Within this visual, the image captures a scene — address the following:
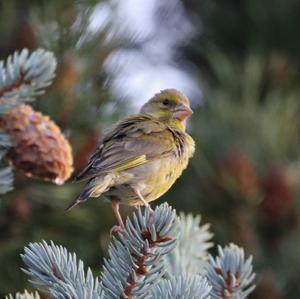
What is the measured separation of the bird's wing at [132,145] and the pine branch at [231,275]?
3.09 ft

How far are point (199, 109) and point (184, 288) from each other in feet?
12.0

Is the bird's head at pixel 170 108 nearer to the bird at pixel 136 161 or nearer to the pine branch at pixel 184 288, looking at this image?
the bird at pixel 136 161

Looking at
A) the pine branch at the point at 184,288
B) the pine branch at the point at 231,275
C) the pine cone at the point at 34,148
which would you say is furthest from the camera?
the pine cone at the point at 34,148

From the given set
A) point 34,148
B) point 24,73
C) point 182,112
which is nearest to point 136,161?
point 182,112

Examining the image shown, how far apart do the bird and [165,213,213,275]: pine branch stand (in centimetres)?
42

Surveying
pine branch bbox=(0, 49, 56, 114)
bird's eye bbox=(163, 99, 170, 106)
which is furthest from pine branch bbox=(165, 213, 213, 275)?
bird's eye bbox=(163, 99, 170, 106)

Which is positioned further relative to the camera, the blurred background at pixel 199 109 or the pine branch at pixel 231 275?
the blurred background at pixel 199 109

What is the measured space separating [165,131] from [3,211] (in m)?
0.74

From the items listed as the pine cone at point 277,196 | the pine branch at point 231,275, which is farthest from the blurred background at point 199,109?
the pine branch at point 231,275

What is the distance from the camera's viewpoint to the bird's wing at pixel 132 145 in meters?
3.07

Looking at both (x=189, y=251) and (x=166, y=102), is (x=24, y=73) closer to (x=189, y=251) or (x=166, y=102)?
(x=189, y=251)

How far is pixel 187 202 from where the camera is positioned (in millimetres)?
4762

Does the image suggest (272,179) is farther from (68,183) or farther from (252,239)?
(68,183)

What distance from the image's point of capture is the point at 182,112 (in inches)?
148
